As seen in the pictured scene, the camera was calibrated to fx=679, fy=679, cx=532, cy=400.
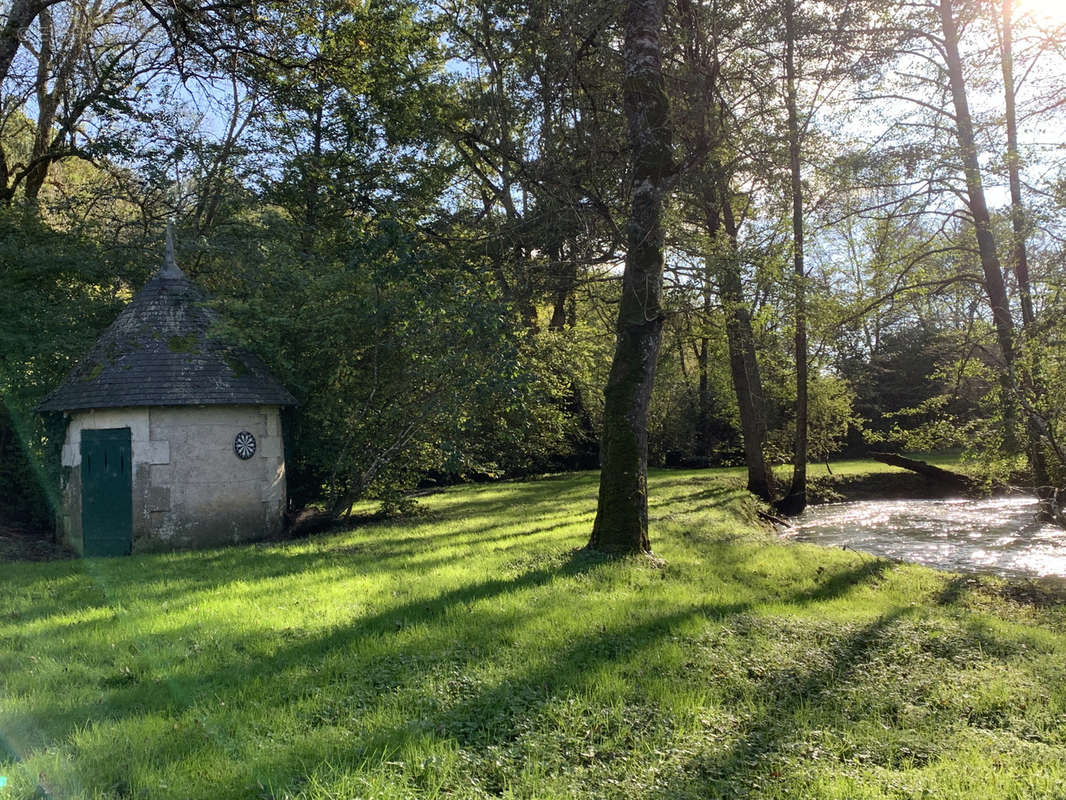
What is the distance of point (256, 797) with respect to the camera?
3686mm

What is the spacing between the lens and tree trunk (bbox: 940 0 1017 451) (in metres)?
14.8

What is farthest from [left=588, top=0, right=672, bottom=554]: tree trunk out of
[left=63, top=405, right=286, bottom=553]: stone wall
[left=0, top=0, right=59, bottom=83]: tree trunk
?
[left=0, top=0, right=59, bottom=83]: tree trunk

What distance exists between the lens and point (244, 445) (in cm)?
1313

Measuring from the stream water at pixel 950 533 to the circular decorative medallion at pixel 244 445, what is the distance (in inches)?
468

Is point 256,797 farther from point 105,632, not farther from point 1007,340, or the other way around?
point 1007,340

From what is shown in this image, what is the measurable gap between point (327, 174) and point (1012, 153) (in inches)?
639

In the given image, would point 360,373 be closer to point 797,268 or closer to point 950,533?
point 797,268

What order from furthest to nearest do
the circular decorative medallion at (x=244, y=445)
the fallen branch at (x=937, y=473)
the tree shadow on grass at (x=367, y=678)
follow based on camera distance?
the fallen branch at (x=937, y=473) < the circular decorative medallion at (x=244, y=445) < the tree shadow on grass at (x=367, y=678)

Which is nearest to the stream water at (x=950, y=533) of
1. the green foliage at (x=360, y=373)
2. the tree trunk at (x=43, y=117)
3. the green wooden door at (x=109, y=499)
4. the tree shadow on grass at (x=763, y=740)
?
the tree shadow on grass at (x=763, y=740)

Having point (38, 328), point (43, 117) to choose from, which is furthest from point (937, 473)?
point (43, 117)

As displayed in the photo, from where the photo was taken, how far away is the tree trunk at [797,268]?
43.6 ft

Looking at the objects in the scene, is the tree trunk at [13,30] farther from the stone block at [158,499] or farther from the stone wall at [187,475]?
the stone block at [158,499]

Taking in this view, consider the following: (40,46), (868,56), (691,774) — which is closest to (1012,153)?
(868,56)

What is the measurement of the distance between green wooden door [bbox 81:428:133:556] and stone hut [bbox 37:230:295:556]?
18mm
